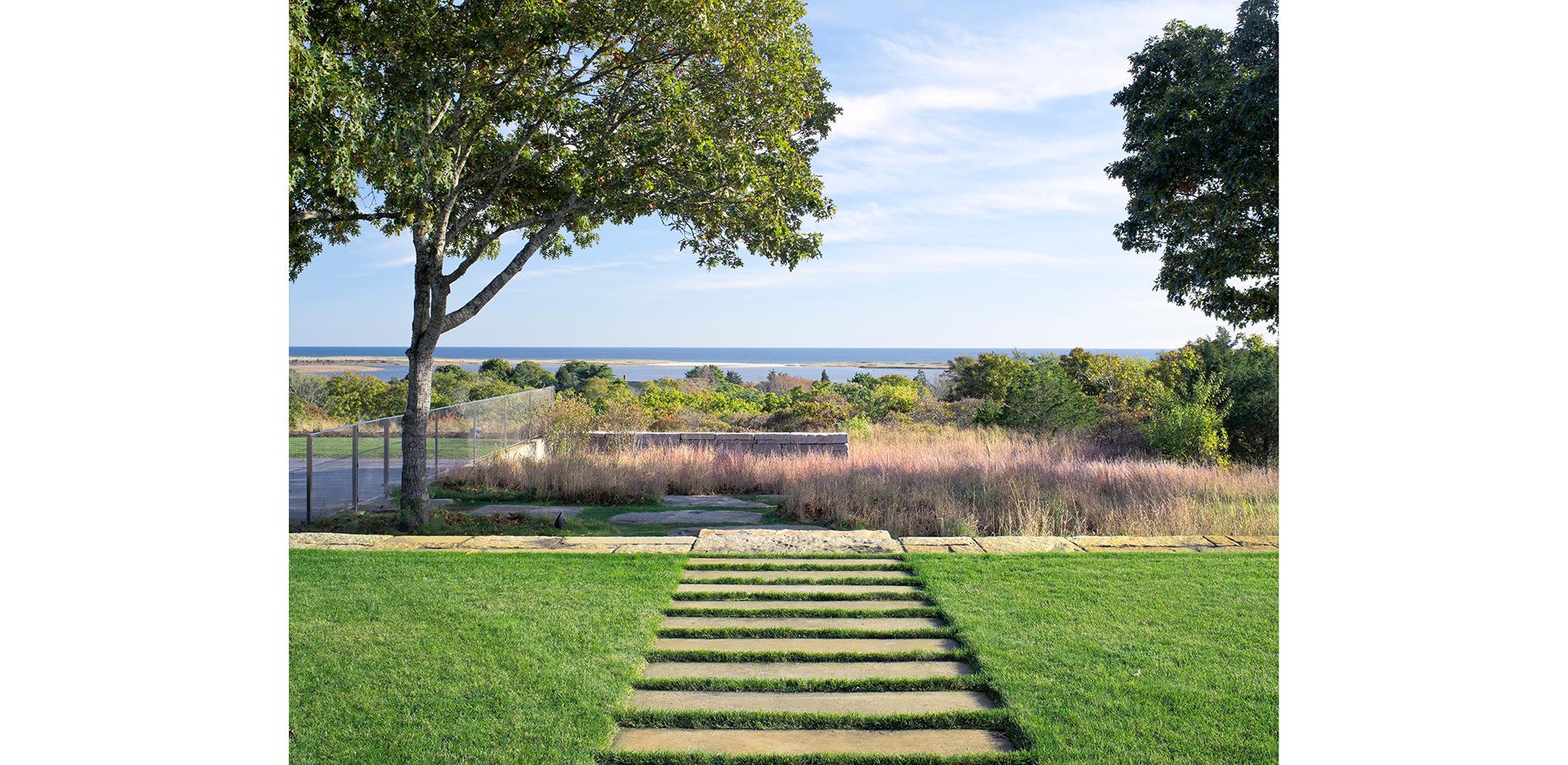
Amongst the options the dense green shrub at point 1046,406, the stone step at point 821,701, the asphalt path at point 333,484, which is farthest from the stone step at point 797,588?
the dense green shrub at point 1046,406

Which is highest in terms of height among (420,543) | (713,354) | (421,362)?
(713,354)

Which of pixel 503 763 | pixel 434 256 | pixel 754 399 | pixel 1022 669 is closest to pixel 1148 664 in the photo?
pixel 1022 669

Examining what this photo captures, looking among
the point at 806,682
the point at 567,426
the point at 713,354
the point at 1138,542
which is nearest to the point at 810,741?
the point at 806,682

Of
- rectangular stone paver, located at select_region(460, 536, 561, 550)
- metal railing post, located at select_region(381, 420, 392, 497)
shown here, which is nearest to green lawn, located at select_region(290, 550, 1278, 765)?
rectangular stone paver, located at select_region(460, 536, 561, 550)

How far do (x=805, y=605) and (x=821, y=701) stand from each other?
1218 mm

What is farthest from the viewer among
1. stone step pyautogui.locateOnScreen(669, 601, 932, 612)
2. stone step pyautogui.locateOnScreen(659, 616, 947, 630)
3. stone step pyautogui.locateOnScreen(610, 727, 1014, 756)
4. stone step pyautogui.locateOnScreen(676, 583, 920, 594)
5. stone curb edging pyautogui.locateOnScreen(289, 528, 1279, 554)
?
stone curb edging pyautogui.locateOnScreen(289, 528, 1279, 554)

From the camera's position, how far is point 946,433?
13.0m

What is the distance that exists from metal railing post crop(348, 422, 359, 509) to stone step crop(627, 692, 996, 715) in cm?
624

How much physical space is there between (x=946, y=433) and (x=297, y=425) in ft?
42.8

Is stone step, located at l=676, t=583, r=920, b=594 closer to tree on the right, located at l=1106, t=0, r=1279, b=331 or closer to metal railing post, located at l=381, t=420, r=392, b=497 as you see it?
tree on the right, located at l=1106, t=0, r=1279, b=331

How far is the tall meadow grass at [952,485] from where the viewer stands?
23.2 feet

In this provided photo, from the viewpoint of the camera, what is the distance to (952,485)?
848cm

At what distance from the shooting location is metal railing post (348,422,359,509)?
7.91 m

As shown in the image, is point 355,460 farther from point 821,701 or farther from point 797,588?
point 821,701
